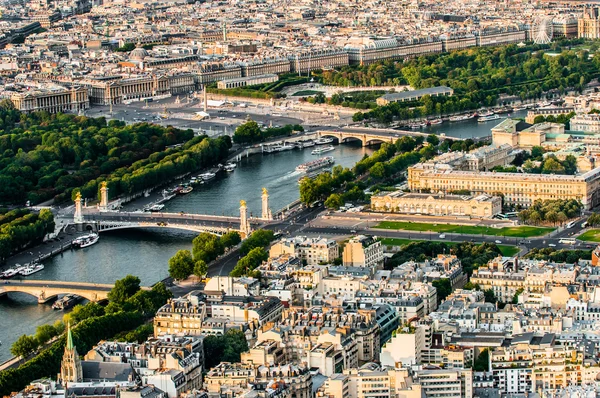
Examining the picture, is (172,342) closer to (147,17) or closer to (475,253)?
(475,253)

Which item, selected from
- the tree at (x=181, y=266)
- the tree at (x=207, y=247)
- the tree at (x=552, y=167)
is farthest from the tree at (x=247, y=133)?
the tree at (x=181, y=266)

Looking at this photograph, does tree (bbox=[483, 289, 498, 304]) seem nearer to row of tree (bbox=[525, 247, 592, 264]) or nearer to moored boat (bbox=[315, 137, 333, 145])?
row of tree (bbox=[525, 247, 592, 264])

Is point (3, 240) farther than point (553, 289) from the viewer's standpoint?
Yes

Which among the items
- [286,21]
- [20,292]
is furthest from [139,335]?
[286,21]

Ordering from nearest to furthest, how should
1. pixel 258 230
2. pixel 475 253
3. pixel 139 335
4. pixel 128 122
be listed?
pixel 139 335 < pixel 475 253 < pixel 258 230 < pixel 128 122

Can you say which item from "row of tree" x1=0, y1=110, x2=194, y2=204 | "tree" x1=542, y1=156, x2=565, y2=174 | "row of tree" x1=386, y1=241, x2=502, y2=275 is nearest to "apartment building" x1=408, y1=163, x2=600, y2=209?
"tree" x1=542, y1=156, x2=565, y2=174

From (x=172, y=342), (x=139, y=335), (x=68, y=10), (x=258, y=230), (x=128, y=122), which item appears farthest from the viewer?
(x=68, y=10)
